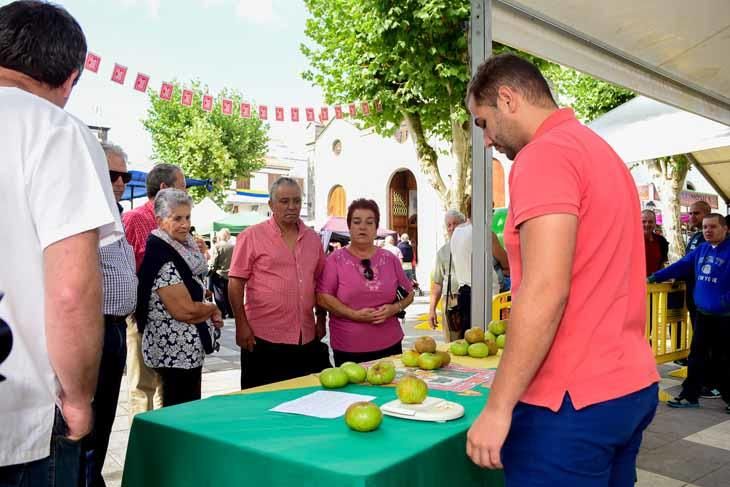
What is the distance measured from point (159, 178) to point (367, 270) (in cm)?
154

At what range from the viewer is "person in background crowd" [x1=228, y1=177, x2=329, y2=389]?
3.66 metres

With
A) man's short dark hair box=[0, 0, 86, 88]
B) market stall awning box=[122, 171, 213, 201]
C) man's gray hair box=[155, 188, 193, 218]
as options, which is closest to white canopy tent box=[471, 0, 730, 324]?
man's gray hair box=[155, 188, 193, 218]

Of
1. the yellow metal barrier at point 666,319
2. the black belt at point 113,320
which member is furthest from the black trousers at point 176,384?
the yellow metal barrier at point 666,319

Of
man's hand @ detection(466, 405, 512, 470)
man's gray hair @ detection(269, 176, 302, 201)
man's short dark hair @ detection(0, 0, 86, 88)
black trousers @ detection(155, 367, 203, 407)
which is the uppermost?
man's short dark hair @ detection(0, 0, 86, 88)

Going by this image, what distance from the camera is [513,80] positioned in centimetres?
158

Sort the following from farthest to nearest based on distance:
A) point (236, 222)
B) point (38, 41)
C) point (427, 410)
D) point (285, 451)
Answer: point (236, 222), point (427, 410), point (285, 451), point (38, 41)

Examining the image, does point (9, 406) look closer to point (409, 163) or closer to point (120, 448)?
point (120, 448)

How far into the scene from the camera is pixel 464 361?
122 inches

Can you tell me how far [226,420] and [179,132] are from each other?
29.1m

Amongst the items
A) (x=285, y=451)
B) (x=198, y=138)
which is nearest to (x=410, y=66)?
(x=285, y=451)

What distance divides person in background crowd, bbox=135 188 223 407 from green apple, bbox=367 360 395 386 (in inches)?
43.7

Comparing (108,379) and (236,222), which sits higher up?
(236,222)

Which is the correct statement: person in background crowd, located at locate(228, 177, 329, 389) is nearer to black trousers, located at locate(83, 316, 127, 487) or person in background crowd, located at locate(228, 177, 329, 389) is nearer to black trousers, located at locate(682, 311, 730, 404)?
black trousers, located at locate(83, 316, 127, 487)

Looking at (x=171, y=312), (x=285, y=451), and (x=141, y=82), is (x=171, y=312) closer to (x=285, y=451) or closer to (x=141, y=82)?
(x=285, y=451)
